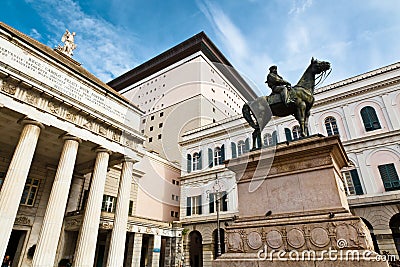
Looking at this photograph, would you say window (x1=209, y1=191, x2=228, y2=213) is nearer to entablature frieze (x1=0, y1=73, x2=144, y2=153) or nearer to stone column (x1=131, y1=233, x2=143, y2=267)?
stone column (x1=131, y1=233, x2=143, y2=267)

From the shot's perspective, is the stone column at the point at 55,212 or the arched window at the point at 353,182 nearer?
the stone column at the point at 55,212

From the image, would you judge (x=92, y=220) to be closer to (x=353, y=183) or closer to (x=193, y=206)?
(x=193, y=206)

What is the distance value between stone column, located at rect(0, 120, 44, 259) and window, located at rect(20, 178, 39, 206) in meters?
7.37

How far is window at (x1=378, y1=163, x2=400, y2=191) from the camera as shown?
17.8 meters

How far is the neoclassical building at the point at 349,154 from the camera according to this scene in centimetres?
1808

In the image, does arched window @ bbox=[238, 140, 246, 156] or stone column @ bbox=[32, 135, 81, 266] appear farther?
arched window @ bbox=[238, 140, 246, 156]

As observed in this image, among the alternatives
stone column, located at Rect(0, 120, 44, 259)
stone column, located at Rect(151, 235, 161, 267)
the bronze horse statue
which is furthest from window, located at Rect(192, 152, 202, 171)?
the bronze horse statue

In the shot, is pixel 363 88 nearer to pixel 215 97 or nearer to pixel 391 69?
pixel 391 69

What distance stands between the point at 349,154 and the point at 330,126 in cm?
309

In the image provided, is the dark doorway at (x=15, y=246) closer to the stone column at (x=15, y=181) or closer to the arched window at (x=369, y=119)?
the stone column at (x=15, y=181)

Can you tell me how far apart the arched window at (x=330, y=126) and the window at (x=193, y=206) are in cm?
1478

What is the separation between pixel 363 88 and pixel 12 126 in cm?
2723

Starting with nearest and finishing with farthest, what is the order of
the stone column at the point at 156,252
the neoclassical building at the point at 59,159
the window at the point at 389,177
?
the neoclassical building at the point at 59,159 → the window at the point at 389,177 → the stone column at the point at 156,252

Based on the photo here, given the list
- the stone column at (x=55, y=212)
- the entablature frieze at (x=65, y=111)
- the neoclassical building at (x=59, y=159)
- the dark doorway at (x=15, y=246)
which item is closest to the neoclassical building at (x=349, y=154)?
the neoclassical building at (x=59, y=159)
